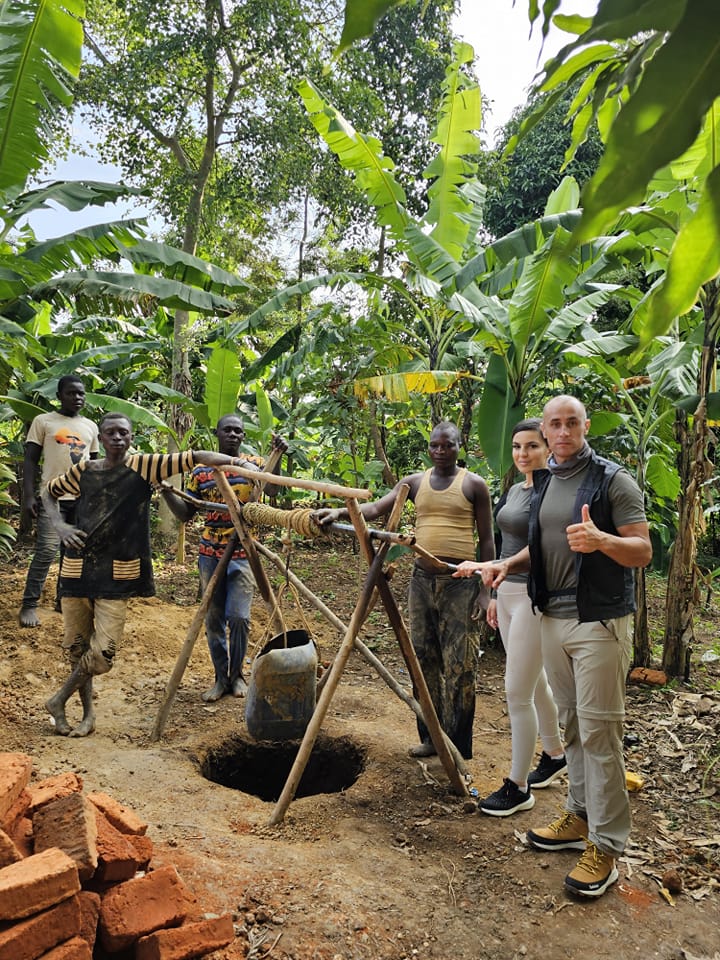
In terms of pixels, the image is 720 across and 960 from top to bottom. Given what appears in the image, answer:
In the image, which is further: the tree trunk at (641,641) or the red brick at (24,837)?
the tree trunk at (641,641)

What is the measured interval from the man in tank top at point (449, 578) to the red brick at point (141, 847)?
1922mm

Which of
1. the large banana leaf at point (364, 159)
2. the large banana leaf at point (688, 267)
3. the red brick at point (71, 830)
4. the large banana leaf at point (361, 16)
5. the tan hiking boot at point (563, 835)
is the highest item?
Result: the large banana leaf at point (364, 159)

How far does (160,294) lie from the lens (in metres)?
6.21

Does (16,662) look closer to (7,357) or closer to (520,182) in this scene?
(7,357)

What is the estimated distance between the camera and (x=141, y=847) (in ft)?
8.94

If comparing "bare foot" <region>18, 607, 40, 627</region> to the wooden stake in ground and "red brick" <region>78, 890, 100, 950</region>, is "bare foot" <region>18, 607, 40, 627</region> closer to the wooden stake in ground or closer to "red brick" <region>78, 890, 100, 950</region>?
the wooden stake in ground

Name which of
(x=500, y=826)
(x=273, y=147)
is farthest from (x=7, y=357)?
(x=273, y=147)

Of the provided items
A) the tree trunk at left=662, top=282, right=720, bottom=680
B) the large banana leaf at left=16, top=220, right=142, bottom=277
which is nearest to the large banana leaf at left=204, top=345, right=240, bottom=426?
the large banana leaf at left=16, top=220, right=142, bottom=277

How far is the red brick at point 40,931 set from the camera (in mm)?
2066

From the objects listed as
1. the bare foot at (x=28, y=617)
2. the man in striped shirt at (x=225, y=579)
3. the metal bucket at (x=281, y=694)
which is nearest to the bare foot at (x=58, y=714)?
the man in striped shirt at (x=225, y=579)

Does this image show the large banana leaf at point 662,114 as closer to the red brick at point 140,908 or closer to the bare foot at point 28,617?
the red brick at point 140,908

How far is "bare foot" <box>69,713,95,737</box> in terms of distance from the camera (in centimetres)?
435

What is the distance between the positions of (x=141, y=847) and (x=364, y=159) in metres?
5.10

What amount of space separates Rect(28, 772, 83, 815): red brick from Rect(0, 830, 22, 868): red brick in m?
0.26
